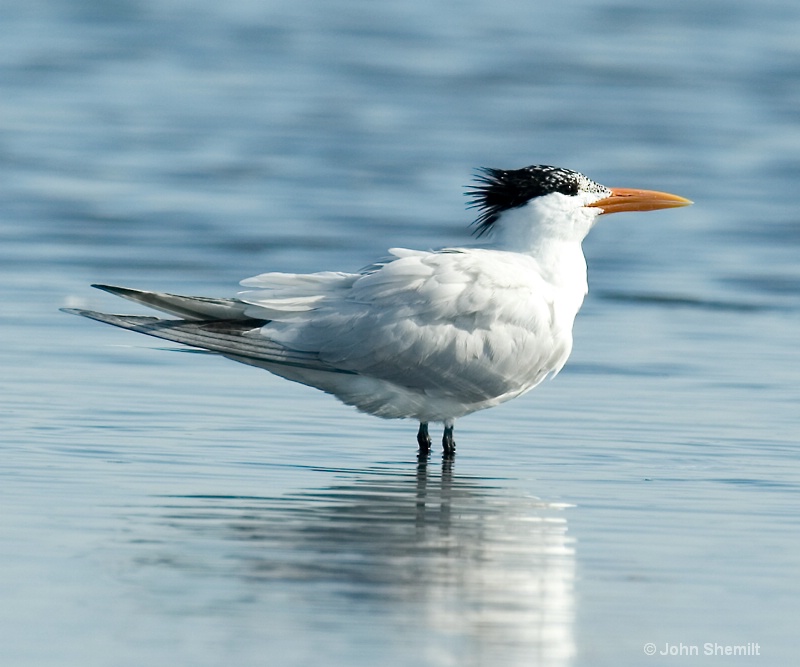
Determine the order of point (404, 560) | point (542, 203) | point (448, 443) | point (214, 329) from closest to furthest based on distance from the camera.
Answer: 1. point (404, 560)
2. point (214, 329)
3. point (448, 443)
4. point (542, 203)

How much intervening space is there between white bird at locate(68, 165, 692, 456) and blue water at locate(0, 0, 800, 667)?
0.86ft

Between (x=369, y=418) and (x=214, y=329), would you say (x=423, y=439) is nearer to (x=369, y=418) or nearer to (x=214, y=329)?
(x=369, y=418)

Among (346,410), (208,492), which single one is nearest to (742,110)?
(346,410)

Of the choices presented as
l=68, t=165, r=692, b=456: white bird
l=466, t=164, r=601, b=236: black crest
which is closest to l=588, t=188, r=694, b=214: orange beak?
l=466, t=164, r=601, b=236: black crest

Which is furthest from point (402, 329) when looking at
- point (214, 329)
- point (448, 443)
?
point (214, 329)

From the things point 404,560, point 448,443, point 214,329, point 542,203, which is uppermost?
point 542,203

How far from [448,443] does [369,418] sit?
703 mm

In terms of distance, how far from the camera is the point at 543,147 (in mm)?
15031

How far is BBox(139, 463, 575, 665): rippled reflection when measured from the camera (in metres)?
3.87

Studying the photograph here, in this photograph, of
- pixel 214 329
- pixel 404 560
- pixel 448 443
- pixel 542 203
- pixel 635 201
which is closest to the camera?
pixel 404 560

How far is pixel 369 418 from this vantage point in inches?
273

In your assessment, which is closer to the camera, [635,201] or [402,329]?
[402,329]

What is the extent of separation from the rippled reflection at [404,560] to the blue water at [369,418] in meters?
0.01

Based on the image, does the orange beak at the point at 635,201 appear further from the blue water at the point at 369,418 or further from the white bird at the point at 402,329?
the blue water at the point at 369,418
